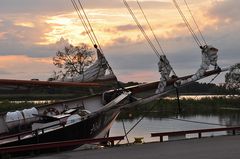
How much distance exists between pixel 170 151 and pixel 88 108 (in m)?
9.16

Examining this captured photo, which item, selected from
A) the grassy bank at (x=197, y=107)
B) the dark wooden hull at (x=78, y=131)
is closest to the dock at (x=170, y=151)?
the dark wooden hull at (x=78, y=131)

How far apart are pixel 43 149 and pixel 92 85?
661 centimetres

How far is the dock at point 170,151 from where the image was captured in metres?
15.1

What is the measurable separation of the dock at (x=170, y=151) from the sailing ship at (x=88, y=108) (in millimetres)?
2362

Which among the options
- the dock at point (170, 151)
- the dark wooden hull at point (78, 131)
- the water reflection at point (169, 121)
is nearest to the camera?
the dock at point (170, 151)

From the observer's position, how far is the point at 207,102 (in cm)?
6512

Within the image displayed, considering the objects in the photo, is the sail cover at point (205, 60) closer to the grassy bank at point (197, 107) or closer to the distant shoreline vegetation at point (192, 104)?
the grassy bank at point (197, 107)

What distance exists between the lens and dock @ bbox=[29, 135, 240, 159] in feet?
49.6

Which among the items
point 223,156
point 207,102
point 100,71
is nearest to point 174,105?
point 207,102

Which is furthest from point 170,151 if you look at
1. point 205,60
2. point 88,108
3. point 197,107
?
point 197,107

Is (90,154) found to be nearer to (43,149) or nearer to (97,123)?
(43,149)

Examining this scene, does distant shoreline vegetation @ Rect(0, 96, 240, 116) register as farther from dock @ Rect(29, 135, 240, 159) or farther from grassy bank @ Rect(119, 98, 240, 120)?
dock @ Rect(29, 135, 240, 159)

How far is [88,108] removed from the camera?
2497 centimetres

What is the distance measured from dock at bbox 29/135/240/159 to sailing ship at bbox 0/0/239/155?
93.0 inches
